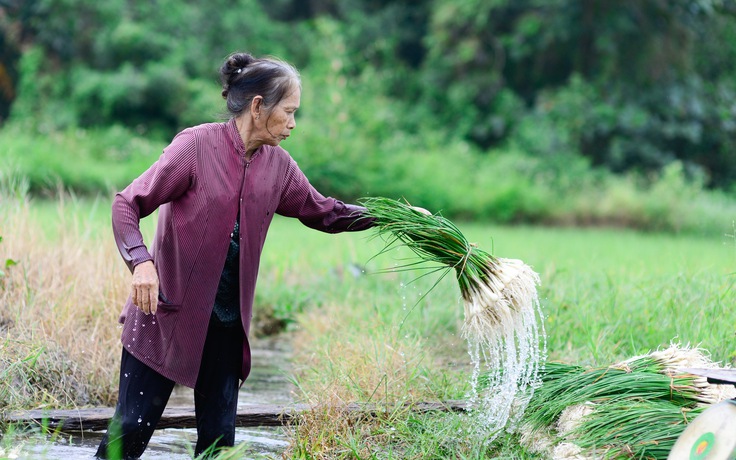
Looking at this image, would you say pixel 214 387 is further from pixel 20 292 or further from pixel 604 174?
pixel 604 174

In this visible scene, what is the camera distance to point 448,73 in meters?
22.7

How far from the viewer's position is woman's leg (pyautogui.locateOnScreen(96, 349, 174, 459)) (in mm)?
3600

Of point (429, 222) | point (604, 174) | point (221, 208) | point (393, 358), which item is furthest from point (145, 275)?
point (604, 174)

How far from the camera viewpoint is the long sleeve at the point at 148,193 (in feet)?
11.0

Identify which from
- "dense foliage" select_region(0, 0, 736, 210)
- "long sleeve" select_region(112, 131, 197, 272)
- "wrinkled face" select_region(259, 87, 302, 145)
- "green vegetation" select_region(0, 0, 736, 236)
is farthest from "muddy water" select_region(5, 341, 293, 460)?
"dense foliage" select_region(0, 0, 736, 210)

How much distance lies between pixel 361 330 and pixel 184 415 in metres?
1.46

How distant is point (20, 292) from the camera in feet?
17.6

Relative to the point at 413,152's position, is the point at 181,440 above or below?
below

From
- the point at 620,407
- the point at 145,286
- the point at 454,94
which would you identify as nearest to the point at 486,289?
the point at 620,407

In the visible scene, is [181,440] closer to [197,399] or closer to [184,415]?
[184,415]

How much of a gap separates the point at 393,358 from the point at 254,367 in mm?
1984

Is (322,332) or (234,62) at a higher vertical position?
(234,62)

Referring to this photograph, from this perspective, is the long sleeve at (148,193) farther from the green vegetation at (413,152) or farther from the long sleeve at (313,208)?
the green vegetation at (413,152)

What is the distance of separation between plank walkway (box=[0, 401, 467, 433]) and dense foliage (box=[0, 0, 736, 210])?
14.0 meters
